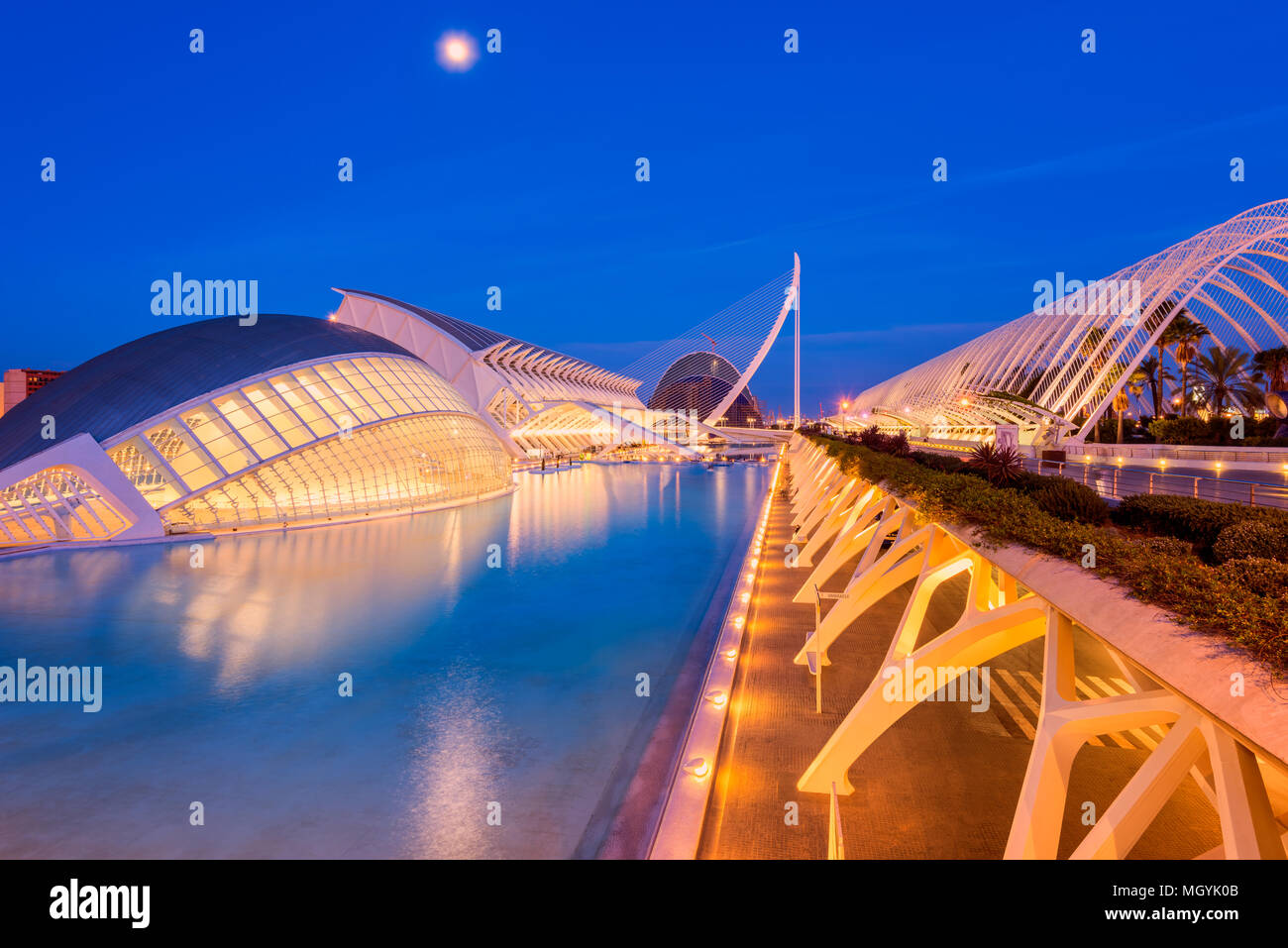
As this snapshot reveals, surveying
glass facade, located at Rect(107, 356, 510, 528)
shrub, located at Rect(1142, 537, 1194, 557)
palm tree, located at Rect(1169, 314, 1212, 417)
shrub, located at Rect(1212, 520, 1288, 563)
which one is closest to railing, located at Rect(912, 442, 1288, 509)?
shrub, located at Rect(1212, 520, 1288, 563)

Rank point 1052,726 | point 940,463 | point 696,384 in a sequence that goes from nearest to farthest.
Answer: point 1052,726, point 940,463, point 696,384

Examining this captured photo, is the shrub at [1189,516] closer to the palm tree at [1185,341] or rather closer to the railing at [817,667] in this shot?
the railing at [817,667]

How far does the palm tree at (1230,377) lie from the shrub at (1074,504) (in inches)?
1713

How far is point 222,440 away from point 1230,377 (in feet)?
179

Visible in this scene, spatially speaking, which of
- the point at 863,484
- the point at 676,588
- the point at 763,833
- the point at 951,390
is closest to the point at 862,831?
the point at 763,833

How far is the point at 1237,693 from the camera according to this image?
281 centimetres

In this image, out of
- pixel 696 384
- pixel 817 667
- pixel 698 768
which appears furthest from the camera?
pixel 696 384

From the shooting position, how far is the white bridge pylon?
3039 mm

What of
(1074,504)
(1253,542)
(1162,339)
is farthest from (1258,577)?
(1162,339)

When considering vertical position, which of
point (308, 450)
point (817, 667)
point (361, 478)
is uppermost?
point (308, 450)

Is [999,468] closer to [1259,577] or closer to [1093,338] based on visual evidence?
[1259,577]

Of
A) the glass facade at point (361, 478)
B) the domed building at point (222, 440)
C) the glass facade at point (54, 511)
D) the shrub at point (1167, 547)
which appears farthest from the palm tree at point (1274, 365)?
the glass facade at point (54, 511)

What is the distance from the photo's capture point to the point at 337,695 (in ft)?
29.4
